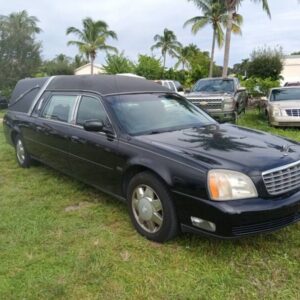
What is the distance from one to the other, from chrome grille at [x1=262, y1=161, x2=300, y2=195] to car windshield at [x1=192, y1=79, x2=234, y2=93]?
31.6 feet

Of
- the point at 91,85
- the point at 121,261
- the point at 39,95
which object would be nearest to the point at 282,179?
the point at 121,261

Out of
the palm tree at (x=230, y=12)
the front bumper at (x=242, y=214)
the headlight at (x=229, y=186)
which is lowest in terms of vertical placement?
the front bumper at (x=242, y=214)

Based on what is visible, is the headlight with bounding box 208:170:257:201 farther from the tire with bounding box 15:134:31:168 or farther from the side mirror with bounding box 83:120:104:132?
the tire with bounding box 15:134:31:168

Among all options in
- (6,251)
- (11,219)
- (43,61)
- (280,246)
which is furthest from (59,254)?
(43,61)

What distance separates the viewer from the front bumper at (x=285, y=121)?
11.0m

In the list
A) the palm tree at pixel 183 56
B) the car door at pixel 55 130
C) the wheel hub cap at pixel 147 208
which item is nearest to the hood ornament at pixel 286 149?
the wheel hub cap at pixel 147 208

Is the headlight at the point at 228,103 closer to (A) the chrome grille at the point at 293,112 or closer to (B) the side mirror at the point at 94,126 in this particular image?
(A) the chrome grille at the point at 293,112

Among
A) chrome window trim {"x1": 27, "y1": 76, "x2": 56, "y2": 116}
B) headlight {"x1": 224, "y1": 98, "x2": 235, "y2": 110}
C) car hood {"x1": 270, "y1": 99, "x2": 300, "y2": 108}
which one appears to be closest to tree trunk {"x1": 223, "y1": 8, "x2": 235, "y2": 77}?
headlight {"x1": 224, "y1": 98, "x2": 235, "y2": 110}

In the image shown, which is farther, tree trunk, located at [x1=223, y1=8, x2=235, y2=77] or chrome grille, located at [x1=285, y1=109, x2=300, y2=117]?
tree trunk, located at [x1=223, y1=8, x2=235, y2=77]

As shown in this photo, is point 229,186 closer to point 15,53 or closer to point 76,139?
point 76,139

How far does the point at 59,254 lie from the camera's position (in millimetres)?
3648

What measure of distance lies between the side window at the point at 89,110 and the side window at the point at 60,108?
227 millimetres

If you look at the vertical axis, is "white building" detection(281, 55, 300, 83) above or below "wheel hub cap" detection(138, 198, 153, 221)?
A: above

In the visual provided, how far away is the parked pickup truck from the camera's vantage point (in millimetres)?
11758
